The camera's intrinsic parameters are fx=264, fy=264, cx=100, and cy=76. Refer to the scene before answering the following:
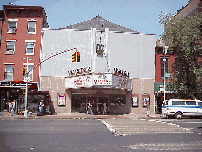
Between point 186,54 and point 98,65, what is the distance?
11600mm

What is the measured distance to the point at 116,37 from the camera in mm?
37000

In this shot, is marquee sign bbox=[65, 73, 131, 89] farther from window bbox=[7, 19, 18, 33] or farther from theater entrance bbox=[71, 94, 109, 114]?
window bbox=[7, 19, 18, 33]

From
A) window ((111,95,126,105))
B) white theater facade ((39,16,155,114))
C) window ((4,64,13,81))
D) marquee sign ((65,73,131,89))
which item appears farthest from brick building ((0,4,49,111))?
window ((111,95,126,105))

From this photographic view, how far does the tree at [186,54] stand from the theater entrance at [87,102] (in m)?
8.98

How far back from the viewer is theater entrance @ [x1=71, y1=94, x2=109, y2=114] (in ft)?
116

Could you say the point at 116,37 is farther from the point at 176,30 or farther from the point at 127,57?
the point at 176,30

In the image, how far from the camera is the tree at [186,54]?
30609mm

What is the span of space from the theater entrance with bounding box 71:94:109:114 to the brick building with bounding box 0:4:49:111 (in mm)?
5599

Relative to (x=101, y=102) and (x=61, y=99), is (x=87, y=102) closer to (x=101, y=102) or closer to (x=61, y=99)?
(x=101, y=102)

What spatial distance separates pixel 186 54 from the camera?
3067 centimetres

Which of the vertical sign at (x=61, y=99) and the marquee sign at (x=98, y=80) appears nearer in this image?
the marquee sign at (x=98, y=80)

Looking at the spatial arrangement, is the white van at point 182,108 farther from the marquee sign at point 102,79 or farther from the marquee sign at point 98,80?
the marquee sign at point 102,79

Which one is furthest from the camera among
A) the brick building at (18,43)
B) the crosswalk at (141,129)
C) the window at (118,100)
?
the window at (118,100)

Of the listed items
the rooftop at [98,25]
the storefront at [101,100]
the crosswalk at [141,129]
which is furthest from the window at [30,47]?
the crosswalk at [141,129]
